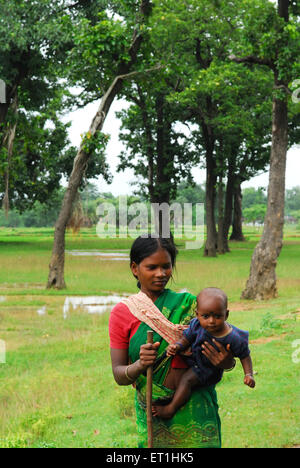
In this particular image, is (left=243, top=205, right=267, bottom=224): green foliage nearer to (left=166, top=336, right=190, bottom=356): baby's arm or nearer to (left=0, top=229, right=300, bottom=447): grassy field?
(left=0, top=229, right=300, bottom=447): grassy field

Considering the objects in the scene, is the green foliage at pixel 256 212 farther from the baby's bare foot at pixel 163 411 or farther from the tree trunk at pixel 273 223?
the baby's bare foot at pixel 163 411

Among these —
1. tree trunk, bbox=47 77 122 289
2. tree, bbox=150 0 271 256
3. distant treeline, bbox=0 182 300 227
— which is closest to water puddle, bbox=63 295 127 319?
tree trunk, bbox=47 77 122 289

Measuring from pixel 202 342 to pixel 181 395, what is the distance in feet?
0.95

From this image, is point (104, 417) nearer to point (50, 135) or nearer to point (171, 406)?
point (171, 406)

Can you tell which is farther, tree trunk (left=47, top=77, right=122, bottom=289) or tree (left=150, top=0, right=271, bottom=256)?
tree (left=150, top=0, right=271, bottom=256)

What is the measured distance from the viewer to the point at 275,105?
16016mm

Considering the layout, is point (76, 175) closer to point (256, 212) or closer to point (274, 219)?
point (274, 219)

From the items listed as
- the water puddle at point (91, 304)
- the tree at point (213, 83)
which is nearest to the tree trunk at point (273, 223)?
the water puddle at point (91, 304)

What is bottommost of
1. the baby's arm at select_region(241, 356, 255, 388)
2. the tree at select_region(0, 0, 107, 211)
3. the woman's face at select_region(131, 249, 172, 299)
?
the baby's arm at select_region(241, 356, 255, 388)

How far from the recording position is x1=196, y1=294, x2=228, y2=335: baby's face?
2.79 meters

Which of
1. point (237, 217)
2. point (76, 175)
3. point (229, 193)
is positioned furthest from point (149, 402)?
point (237, 217)

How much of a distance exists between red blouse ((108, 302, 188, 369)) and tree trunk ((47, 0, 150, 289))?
14751mm

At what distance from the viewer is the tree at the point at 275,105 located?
49.5 ft

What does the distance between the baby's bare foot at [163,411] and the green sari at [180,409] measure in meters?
0.04
